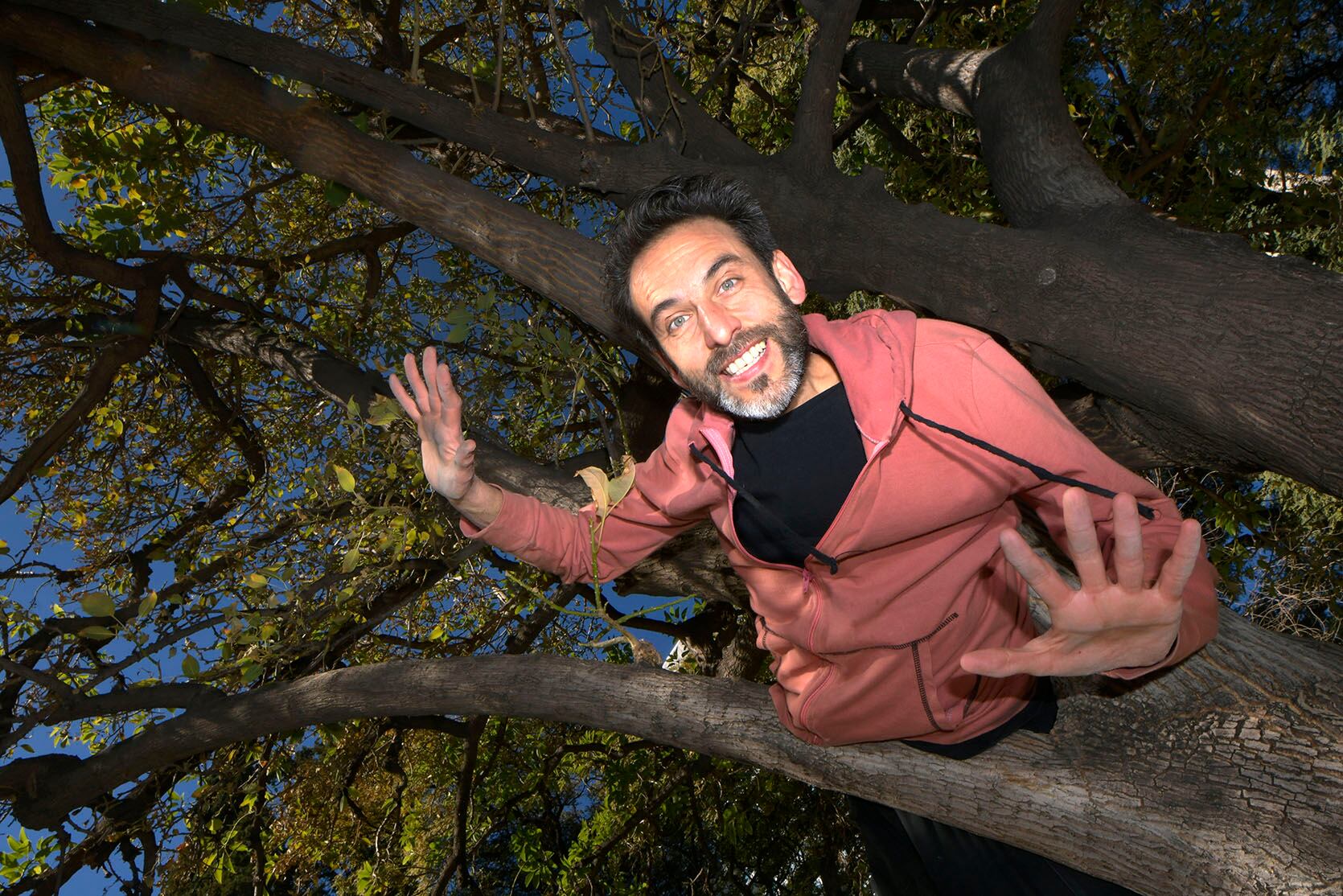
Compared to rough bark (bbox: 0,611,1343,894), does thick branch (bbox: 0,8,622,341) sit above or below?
above

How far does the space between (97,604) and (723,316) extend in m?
2.25

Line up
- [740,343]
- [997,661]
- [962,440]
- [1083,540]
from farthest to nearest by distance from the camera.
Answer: [740,343]
[962,440]
[997,661]
[1083,540]

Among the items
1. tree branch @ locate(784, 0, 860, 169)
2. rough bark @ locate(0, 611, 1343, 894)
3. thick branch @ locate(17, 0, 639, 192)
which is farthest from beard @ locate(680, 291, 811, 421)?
thick branch @ locate(17, 0, 639, 192)

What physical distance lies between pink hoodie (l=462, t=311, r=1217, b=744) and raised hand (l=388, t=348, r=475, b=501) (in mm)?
152

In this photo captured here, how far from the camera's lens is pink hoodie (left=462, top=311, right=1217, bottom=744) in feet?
5.43

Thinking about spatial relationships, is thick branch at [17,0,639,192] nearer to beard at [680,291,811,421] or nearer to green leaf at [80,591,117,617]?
beard at [680,291,811,421]

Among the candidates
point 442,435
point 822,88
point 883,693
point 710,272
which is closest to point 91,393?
point 442,435

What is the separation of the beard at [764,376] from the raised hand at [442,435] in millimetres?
623

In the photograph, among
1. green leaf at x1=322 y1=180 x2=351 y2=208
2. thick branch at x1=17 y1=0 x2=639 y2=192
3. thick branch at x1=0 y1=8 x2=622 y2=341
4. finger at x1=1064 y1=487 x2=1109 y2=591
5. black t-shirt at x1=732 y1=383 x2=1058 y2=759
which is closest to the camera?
finger at x1=1064 y1=487 x2=1109 y2=591

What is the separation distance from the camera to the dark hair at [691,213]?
6.54 ft

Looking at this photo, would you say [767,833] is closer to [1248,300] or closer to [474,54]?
[1248,300]

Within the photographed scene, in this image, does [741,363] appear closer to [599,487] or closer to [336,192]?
[599,487]

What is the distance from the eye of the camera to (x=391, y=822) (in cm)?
548

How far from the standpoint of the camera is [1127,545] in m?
1.34
